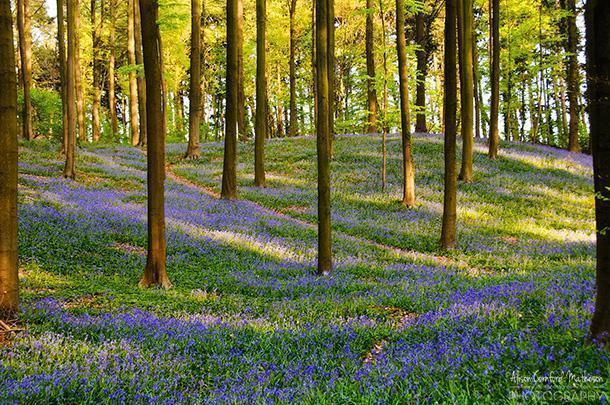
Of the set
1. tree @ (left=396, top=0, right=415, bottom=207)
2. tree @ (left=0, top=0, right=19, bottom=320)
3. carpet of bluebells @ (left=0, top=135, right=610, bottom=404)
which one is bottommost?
carpet of bluebells @ (left=0, top=135, right=610, bottom=404)

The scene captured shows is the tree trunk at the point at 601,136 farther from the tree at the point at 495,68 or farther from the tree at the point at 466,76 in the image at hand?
the tree at the point at 495,68

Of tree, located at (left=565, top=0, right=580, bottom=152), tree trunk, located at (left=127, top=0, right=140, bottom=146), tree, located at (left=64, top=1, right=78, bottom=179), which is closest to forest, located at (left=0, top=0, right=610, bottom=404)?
tree, located at (left=64, top=1, right=78, bottom=179)

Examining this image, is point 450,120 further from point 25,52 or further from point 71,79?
point 25,52

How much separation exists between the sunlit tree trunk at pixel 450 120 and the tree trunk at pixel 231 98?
989 cm

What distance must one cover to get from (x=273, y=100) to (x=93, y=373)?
52.2 m

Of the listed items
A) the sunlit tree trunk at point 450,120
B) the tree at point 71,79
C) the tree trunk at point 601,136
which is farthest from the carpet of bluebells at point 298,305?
the tree at point 71,79

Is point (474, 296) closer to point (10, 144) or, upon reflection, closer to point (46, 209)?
point (10, 144)

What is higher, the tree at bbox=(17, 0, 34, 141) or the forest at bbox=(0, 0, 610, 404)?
the tree at bbox=(17, 0, 34, 141)

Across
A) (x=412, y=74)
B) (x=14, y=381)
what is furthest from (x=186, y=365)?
(x=412, y=74)

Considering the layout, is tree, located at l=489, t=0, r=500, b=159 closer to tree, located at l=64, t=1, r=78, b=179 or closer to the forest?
the forest

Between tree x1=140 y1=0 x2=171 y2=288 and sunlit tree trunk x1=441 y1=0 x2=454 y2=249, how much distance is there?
8.55 m

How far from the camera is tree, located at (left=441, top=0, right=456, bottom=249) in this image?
1310 centimetres

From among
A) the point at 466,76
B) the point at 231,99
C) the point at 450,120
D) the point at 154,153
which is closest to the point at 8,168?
the point at 154,153

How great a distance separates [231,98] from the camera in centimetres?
1988
